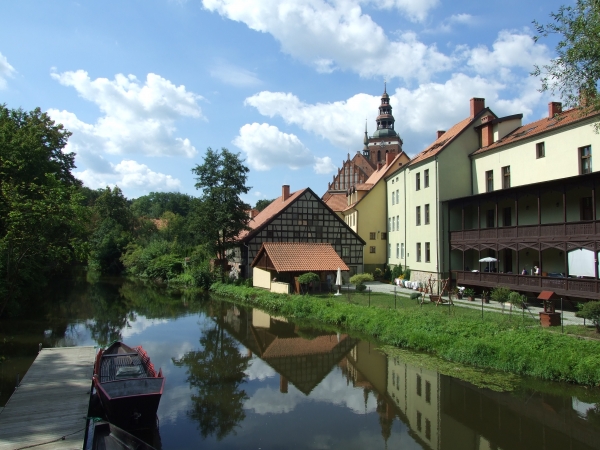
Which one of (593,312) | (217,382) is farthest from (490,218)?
(217,382)

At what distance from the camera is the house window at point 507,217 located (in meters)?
26.3

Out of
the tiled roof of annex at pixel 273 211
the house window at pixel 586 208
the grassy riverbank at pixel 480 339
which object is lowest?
the grassy riverbank at pixel 480 339

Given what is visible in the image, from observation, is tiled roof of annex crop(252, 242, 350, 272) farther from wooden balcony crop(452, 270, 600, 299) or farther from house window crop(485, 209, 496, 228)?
house window crop(485, 209, 496, 228)

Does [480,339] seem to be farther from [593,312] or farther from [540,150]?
[540,150]

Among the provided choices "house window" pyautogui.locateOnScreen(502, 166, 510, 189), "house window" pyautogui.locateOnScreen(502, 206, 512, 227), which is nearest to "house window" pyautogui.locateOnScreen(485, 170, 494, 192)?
"house window" pyautogui.locateOnScreen(502, 166, 510, 189)

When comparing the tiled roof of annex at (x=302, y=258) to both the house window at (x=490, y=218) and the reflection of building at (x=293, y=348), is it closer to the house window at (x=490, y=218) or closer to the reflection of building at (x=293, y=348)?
the reflection of building at (x=293, y=348)

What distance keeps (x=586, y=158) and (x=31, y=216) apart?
2288 cm

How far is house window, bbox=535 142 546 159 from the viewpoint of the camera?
939 inches

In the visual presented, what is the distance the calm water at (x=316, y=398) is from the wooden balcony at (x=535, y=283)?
24.3 feet

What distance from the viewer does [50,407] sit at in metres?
9.78

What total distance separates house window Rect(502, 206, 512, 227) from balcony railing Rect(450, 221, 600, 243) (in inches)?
69.6

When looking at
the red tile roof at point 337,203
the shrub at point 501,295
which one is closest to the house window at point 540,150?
the shrub at point 501,295

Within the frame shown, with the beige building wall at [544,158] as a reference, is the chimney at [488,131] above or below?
above

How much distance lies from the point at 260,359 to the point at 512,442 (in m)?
9.88
